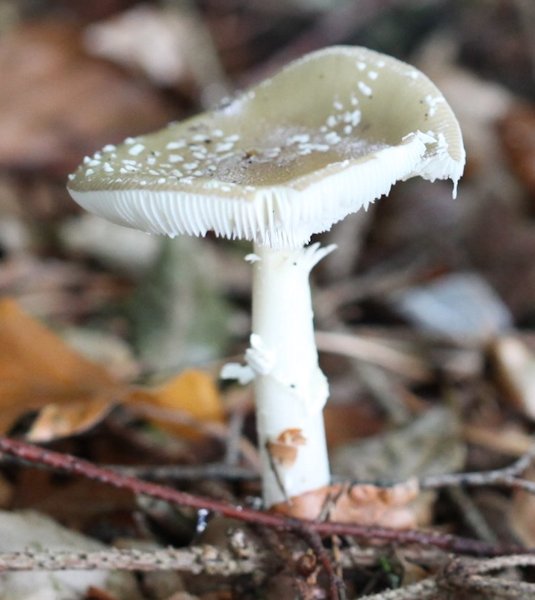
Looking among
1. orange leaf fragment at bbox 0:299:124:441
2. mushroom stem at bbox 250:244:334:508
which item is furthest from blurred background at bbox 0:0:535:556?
mushroom stem at bbox 250:244:334:508

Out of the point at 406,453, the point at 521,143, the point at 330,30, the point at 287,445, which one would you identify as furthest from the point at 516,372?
the point at 330,30

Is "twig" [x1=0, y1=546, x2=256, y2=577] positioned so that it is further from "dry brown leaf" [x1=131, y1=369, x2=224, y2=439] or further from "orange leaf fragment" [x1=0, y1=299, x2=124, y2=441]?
"dry brown leaf" [x1=131, y1=369, x2=224, y2=439]

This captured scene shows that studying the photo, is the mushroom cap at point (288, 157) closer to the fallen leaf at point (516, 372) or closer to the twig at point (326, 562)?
the twig at point (326, 562)

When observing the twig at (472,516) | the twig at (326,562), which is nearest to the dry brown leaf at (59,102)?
the twig at (472,516)

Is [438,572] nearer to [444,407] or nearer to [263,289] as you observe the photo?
[263,289]

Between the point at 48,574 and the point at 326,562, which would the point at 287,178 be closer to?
the point at 326,562
